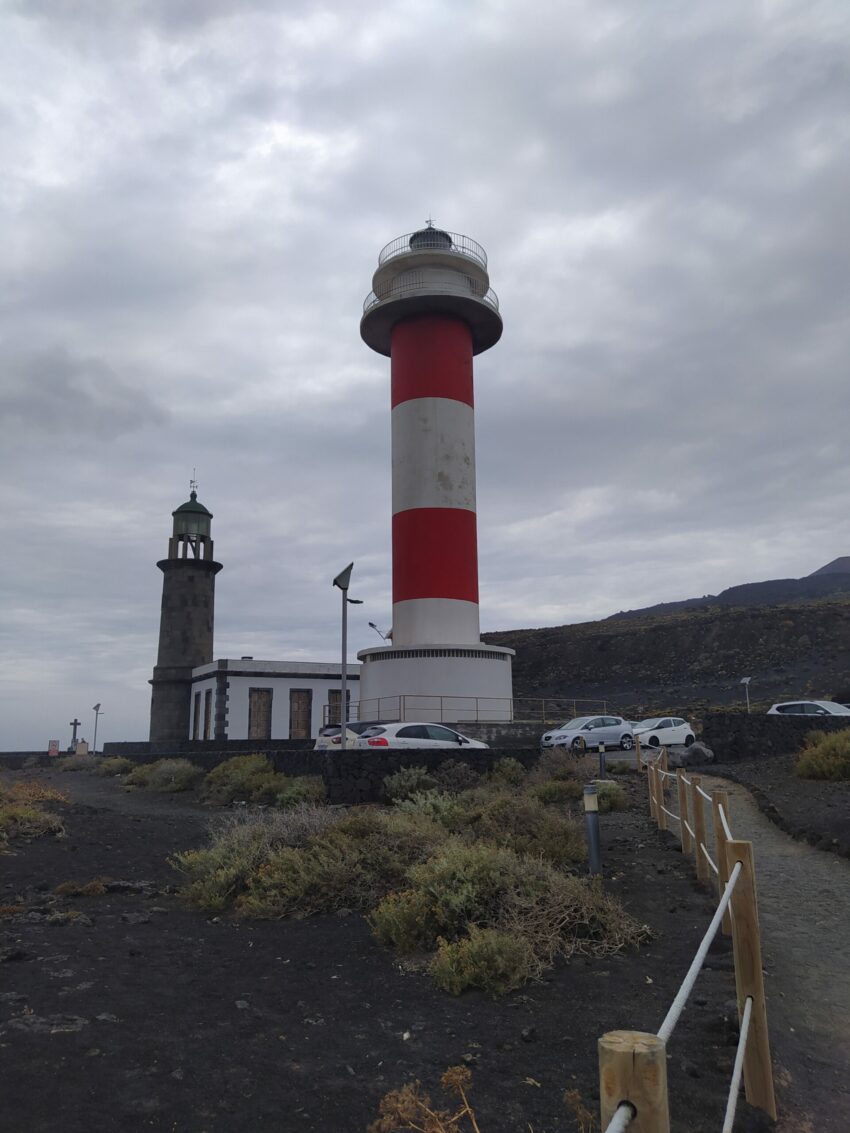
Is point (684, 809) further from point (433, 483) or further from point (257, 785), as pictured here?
point (433, 483)

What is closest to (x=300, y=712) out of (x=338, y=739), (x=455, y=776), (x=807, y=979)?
(x=338, y=739)

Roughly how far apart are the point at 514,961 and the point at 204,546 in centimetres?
3427

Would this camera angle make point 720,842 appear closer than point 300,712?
Yes

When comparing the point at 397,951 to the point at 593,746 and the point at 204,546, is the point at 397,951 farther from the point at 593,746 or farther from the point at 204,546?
the point at 204,546

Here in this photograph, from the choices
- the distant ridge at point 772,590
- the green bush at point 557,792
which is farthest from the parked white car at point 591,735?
the distant ridge at point 772,590

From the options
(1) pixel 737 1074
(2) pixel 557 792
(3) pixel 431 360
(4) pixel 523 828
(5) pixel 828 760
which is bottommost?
(1) pixel 737 1074

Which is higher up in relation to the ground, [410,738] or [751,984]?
[410,738]

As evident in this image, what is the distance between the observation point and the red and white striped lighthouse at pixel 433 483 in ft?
75.8

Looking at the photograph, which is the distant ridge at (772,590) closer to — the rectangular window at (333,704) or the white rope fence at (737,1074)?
the rectangular window at (333,704)

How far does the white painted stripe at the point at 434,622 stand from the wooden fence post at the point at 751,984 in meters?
19.2

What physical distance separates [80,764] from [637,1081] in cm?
3279

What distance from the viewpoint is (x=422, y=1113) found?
381 centimetres

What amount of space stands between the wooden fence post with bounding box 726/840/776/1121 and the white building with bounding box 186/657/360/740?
96.8 feet

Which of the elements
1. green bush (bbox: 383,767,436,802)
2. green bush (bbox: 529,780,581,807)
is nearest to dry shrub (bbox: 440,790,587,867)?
green bush (bbox: 529,780,581,807)
